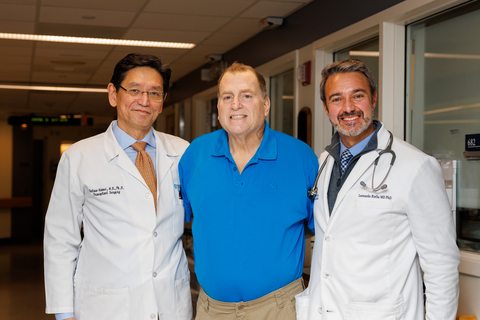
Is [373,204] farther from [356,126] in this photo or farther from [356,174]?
[356,126]

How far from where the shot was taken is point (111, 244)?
1.89 metres

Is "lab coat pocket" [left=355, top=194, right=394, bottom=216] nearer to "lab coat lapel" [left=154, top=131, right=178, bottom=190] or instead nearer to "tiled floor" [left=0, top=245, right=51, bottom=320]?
"lab coat lapel" [left=154, top=131, right=178, bottom=190]

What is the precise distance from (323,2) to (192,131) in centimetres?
374

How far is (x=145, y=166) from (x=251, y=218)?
536 millimetres

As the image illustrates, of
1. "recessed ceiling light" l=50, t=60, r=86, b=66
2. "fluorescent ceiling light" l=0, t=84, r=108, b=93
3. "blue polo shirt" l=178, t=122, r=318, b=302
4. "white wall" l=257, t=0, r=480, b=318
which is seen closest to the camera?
"blue polo shirt" l=178, t=122, r=318, b=302

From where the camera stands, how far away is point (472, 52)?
9.18ft

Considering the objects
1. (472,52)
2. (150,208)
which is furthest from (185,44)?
(150,208)

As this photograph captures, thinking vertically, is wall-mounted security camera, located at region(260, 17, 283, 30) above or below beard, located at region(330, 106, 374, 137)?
above

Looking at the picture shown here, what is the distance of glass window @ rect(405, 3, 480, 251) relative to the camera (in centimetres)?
278

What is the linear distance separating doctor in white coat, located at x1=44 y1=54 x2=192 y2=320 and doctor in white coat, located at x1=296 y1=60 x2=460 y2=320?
59 cm

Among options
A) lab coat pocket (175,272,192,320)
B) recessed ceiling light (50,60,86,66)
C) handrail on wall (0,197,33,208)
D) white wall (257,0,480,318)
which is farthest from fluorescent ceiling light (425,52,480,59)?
handrail on wall (0,197,33,208)

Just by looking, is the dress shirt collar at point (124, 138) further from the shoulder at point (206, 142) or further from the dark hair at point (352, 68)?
the dark hair at point (352, 68)

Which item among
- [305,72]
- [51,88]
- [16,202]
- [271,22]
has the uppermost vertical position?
[271,22]

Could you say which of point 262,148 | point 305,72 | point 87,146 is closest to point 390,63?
point 305,72
